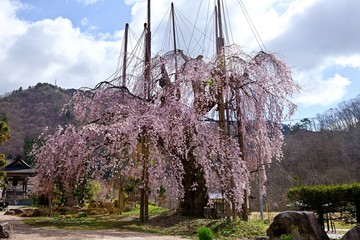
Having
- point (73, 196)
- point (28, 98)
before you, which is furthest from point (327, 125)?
point (28, 98)

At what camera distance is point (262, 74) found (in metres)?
11.6

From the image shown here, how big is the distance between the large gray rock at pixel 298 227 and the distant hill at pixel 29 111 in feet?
175

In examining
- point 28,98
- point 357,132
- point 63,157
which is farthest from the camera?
point 28,98

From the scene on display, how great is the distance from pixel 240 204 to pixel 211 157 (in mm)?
1608

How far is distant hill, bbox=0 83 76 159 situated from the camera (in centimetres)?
5900

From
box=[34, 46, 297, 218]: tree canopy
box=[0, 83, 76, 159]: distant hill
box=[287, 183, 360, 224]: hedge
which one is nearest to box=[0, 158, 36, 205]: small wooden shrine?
box=[34, 46, 297, 218]: tree canopy

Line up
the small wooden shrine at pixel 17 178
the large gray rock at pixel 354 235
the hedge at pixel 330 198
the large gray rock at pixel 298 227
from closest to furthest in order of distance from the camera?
the large gray rock at pixel 354 235 → the large gray rock at pixel 298 227 → the hedge at pixel 330 198 → the small wooden shrine at pixel 17 178

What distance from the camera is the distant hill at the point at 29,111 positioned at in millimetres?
59000

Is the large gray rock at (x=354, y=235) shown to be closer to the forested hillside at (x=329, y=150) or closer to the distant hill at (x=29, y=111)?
the forested hillside at (x=329, y=150)

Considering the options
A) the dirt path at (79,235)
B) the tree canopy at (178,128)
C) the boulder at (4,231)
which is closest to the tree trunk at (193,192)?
the tree canopy at (178,128)

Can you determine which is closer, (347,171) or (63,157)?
(63,157)

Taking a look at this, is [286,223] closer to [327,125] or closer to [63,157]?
[63,157]

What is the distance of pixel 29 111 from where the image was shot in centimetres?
6988

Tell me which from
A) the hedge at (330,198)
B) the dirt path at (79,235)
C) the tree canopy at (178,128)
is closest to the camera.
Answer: the dirt path at (79,235)
